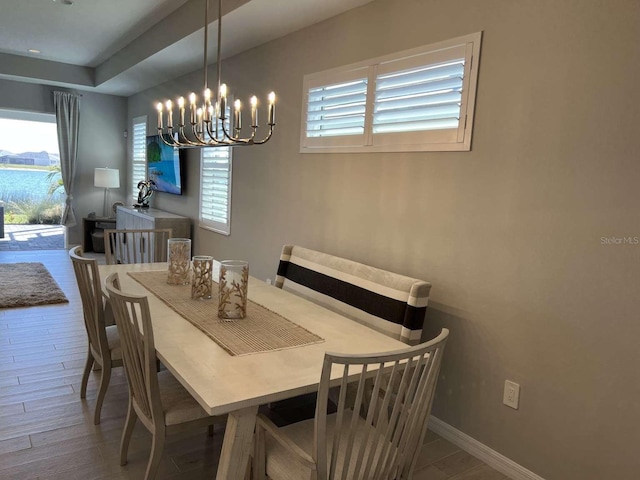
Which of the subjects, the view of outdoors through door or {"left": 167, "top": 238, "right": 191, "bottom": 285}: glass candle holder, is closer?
{"left": 167, "top": 238, "right": 191, "bottom": 285}: glass candle holder

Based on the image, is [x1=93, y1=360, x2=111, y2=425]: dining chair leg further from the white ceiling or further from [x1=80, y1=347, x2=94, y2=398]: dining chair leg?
the white ceiling

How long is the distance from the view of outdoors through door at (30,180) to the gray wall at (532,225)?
248 inches

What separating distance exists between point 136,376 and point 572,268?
185 centimetres

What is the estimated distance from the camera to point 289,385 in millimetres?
1514

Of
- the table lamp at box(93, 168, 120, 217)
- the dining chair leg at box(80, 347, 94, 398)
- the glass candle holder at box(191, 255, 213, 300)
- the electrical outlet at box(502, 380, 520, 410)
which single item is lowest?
the dining chair leg at box(80, 347, 94, 398)

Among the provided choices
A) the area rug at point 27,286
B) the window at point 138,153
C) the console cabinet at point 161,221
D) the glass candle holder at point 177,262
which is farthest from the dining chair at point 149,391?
the window at point 138,153

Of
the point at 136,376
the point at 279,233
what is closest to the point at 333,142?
the point at 279,233

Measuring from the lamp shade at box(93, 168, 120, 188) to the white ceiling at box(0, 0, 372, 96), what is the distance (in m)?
1.22

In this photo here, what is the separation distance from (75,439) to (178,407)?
0.86 m

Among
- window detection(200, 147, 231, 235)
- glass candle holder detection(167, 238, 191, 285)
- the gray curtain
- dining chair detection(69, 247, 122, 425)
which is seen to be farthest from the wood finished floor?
the gray curtain

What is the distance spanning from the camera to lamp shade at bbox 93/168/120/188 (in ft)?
23.6

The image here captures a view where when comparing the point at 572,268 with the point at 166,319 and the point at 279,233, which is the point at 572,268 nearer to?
the point at 166,319

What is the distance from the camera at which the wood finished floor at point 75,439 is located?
2139mm

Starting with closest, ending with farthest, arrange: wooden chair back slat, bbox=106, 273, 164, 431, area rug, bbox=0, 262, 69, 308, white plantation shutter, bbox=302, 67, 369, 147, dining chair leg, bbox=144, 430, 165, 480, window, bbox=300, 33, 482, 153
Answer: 1. wooden chair back slat, bbox=106, 273, 164, 431
2. dining chair leg, bbox=144, 430, 165, 480
3. window, bbox=300, 33, 482, 153
4. white plantation shutter, bbox=302, 67, 369, 147
5. area rug, bbox=0, 262, 69, 308
